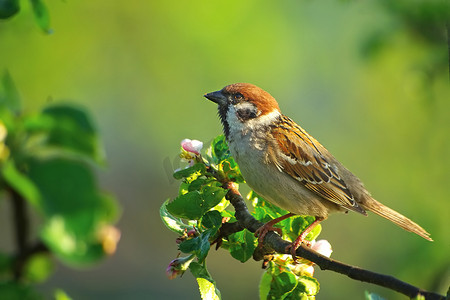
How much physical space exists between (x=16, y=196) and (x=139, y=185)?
8151 mm

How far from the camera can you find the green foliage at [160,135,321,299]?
5.02ft

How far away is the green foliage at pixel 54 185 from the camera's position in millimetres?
513

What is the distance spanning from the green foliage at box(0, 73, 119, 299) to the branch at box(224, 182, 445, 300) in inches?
22.6

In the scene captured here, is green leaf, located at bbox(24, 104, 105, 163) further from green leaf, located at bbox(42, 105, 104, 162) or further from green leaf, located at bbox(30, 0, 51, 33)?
green leaf, located at bbox(30, 0, 51, 33)

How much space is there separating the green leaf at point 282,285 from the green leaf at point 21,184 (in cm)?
111

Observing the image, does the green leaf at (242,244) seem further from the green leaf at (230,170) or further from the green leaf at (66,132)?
the green leaf at (66,132)

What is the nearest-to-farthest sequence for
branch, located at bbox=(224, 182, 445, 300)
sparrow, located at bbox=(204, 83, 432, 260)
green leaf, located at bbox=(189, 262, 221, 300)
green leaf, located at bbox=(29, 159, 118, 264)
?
green leaf, located at bbox=(29, 159, 118, 264)
branch, located at bbox=(224, 182, 445, 300)
green leaf, located at bbox=(189, 262, 221, 300)
sparrow, located at bbox=(204, 83, 432, 260)

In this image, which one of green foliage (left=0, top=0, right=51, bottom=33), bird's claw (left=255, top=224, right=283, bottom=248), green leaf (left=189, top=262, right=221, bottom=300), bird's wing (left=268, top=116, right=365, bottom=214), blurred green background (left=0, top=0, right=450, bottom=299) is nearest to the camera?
green foliage (left=0, top=0, right=51, bottom=33)

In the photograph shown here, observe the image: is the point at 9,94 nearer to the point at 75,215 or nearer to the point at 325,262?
the point at 75,215

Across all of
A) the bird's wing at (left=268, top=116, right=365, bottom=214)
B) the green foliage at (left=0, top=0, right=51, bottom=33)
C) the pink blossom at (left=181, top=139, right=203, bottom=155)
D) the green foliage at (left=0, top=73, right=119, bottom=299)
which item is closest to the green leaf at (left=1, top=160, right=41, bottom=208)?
the green foliage at (left=0, top=73, right=119, bottom=299)

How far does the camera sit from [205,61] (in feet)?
18.7

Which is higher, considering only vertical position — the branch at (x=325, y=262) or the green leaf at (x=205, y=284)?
the branch at (x=325, y=262)

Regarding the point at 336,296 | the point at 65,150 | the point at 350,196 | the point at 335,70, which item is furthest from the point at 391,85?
the point at 65,150

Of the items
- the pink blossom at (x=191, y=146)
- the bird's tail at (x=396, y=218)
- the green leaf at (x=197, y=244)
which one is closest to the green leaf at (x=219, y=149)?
the pink blossom at (x=191, y=146)
